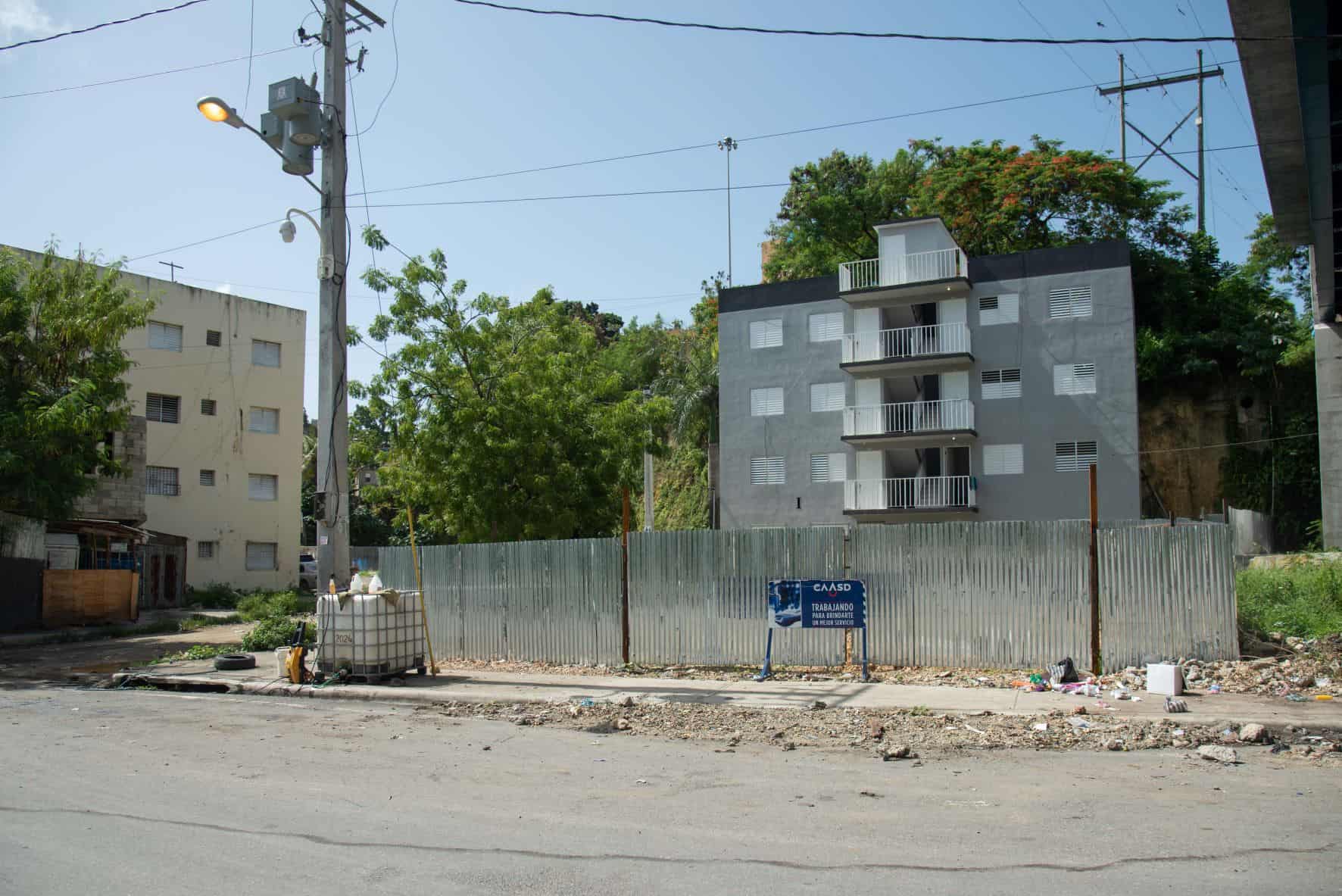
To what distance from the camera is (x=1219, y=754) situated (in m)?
8.34

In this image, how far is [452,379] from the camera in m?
23.2

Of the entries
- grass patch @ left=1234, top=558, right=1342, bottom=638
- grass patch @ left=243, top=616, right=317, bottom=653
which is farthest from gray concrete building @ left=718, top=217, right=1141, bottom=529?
grass patch @ left=243, top=616, right=317, bottom=653

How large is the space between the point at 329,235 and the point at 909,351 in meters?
25.5

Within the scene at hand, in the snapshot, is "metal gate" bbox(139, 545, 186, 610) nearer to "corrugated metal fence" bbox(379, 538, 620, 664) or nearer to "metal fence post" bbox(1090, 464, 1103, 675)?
"corrugated metal fence" bbox(379, 538, 620, 664)

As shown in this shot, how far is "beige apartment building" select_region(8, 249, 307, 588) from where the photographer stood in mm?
35844

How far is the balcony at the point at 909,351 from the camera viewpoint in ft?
114

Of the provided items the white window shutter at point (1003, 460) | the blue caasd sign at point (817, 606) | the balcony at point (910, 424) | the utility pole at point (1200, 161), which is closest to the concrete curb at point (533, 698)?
the blue caasd sign at point (817, 606)

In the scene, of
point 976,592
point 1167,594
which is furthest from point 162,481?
point 1167,594

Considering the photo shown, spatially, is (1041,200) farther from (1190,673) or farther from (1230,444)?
(1190,673)

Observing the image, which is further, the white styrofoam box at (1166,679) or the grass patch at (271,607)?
the grass patch at (271,607)

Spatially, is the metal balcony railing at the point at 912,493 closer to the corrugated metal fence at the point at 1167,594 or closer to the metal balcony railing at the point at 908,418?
the metal balcony railing at the point at 908,418

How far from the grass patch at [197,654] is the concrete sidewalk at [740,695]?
1.90m

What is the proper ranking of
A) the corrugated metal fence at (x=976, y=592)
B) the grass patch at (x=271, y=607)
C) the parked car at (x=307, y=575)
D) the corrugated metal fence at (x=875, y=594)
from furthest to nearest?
the parked car at (x=307, y=575)
the grass patch at (x=271, y=607)
the corrugated metal fence at (x=976, y=592)
the corrugated metal fence at (x=875, y=594)

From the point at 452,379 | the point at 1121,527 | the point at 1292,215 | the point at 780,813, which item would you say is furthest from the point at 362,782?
the point at 1292,215
